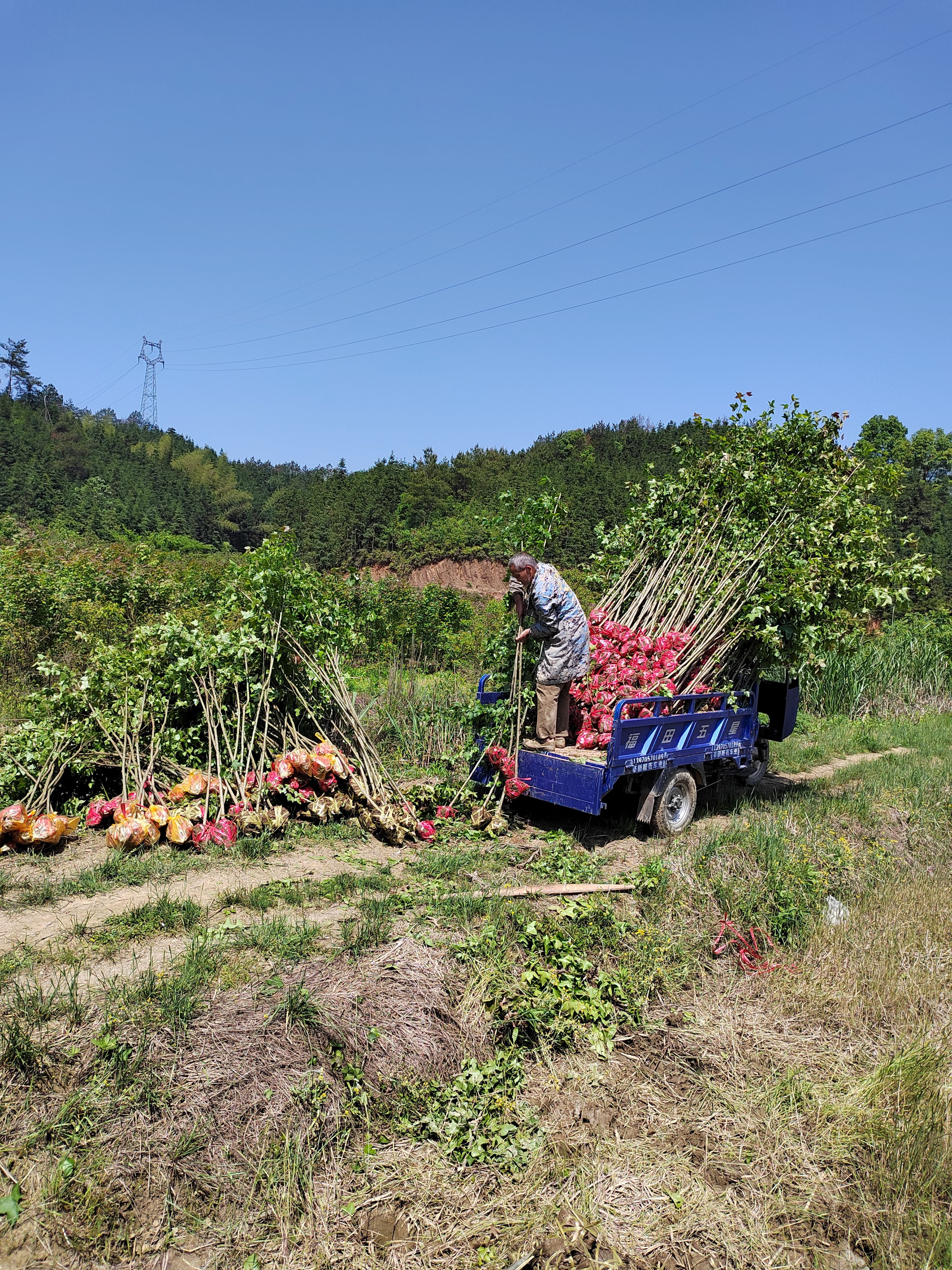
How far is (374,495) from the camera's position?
44.2 meters

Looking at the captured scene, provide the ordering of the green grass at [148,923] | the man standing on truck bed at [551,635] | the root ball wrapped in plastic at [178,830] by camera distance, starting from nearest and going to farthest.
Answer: the green grass at [148,923], the root ball wrapped in plastic at [178,830], the man standing on truck bed at [551,635]

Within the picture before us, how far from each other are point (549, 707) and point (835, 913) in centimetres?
286

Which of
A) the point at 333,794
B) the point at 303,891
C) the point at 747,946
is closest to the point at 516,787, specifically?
the point at 333,794

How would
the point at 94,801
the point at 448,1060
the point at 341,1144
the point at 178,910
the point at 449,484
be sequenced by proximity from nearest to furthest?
the point at 341,1144, the point at 448,1060, the point at 178,910, the point at 94,801, the point at 449,484

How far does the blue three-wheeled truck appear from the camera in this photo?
7.00m

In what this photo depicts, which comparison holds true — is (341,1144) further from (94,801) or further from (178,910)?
(94,801)

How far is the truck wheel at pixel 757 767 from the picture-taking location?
10.1 meters

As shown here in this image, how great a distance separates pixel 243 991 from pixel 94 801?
332 centimetres

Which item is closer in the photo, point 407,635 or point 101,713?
point 101,713

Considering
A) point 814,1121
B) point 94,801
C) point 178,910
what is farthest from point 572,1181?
point 94,801

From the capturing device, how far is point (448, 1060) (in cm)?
429

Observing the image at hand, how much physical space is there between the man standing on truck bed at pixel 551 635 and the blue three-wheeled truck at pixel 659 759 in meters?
0.33

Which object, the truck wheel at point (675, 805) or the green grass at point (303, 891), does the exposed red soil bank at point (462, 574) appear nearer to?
the truck wheel at point (675, 805)

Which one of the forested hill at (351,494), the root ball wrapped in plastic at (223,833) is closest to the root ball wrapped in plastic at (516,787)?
the root ball wrapped in plastic at (223,833)
